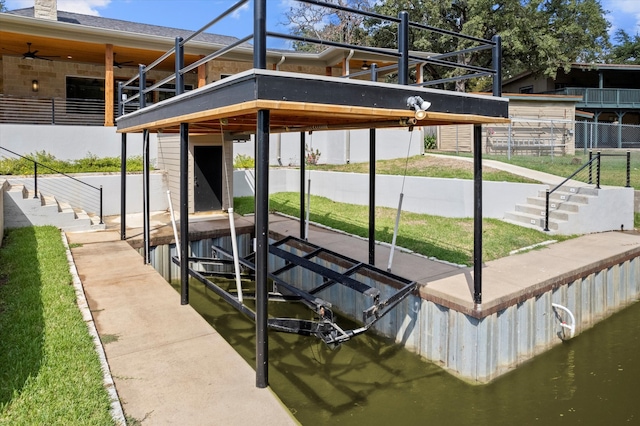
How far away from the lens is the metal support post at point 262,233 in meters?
3.92

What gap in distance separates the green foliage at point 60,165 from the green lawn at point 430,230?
413 centimetres

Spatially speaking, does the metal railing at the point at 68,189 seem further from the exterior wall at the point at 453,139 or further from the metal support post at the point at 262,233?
the exterior wall at the point at 453,139

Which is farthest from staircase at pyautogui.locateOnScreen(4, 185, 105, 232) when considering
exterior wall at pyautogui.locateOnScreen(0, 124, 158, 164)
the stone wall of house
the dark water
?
the stone wall of house

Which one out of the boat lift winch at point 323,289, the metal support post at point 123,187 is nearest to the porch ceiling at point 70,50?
the metal support post at point 123,187

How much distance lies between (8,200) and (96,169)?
4166mm

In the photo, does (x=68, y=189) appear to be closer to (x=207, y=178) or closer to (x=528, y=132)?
(x=207, y=178)

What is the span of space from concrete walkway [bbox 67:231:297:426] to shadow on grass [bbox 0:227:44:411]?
59 centimetres

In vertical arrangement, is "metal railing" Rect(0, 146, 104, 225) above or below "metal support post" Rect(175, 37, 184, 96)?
below

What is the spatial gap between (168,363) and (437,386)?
3092mm

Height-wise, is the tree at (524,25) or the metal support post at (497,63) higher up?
the tree at (524,25)

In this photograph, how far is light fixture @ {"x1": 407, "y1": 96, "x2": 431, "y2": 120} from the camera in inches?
177

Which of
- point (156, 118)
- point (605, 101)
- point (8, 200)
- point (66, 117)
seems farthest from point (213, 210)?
point (605, 101)

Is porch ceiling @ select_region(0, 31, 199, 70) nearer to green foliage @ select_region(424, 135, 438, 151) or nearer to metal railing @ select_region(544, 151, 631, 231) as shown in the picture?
green foliage @ select_region(424, 135, 438, 151)

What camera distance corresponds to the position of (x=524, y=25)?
1005 inches
